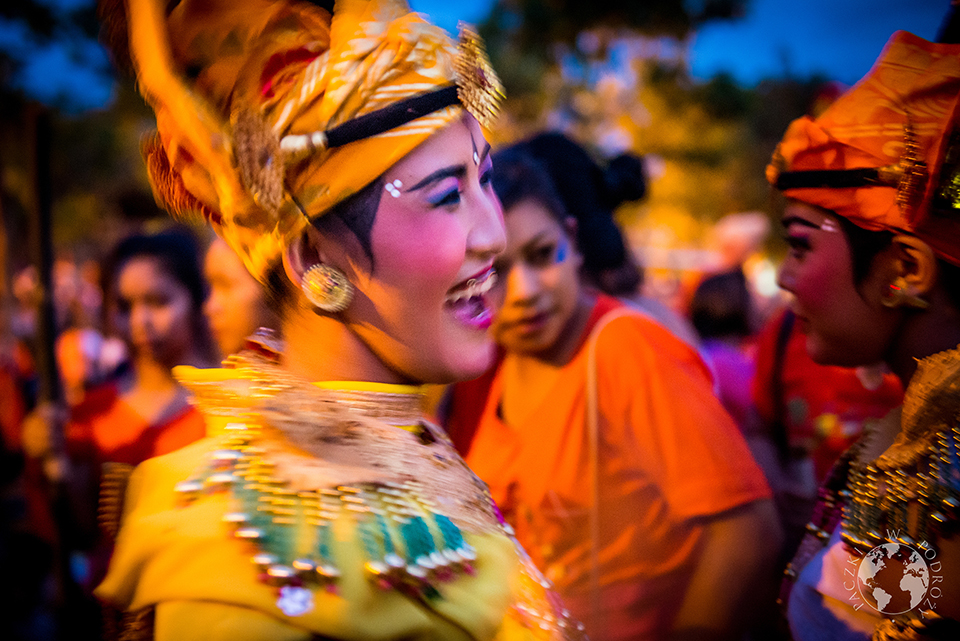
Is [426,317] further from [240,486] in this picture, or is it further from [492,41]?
[492,41]

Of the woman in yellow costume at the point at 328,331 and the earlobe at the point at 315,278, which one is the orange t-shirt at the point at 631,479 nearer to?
the woman in yellow costume at the point at 328,331

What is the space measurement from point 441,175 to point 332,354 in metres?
0.43

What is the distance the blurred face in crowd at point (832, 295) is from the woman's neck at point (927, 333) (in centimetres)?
4

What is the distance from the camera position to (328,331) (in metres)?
1.27

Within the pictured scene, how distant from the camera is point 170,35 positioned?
115cm

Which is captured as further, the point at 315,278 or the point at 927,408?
the point at 927,408

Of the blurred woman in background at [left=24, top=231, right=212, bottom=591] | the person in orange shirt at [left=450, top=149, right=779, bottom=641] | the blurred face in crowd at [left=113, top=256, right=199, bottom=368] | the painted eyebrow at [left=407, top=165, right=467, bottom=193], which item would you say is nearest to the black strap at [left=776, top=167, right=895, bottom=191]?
the person in orange shirt at [left=450, top=149, right=779, bottom=641]

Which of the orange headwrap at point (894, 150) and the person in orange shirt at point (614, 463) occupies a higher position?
the orange headwrap at point (894, 150)

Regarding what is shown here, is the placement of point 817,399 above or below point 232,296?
below

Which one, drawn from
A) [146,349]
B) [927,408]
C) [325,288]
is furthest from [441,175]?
[146,349]

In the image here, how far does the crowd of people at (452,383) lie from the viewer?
1.06 meters

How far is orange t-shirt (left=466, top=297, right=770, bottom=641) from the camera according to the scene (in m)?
2.06

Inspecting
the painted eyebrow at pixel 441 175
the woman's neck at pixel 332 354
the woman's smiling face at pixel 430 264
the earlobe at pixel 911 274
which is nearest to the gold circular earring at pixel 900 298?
the earlobe at pixel 911 274

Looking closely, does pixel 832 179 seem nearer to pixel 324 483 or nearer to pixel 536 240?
pixel 536 240
